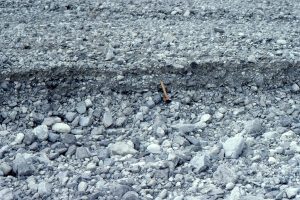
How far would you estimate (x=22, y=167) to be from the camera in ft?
12.3

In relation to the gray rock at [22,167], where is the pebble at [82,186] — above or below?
below

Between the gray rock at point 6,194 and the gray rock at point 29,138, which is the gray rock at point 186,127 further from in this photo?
the gray rock at point 6,194

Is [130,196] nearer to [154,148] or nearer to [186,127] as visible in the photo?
[154,148]

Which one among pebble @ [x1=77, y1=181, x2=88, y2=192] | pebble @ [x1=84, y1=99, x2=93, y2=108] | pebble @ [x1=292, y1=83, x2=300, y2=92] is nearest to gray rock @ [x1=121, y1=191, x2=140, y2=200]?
pebble @ [x1=77, y1=181, x2=88, y2=192]

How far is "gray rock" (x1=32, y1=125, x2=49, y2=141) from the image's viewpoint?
4.12 meters

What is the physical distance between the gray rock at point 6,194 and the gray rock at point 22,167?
0.20 m

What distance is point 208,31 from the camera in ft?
18.2

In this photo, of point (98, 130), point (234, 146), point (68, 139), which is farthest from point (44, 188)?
point (234, 146)

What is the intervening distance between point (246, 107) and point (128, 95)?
1229 millimetres

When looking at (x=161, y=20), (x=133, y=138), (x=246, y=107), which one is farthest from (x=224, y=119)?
(x=161, y=20)

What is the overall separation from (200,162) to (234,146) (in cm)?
37

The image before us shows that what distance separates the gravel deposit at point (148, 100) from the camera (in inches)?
143

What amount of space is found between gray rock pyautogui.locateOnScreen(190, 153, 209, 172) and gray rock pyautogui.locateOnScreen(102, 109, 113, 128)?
0.95 m

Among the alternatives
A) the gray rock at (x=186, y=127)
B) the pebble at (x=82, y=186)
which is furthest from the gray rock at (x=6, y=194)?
the gray rock at (x=186, y=127)
